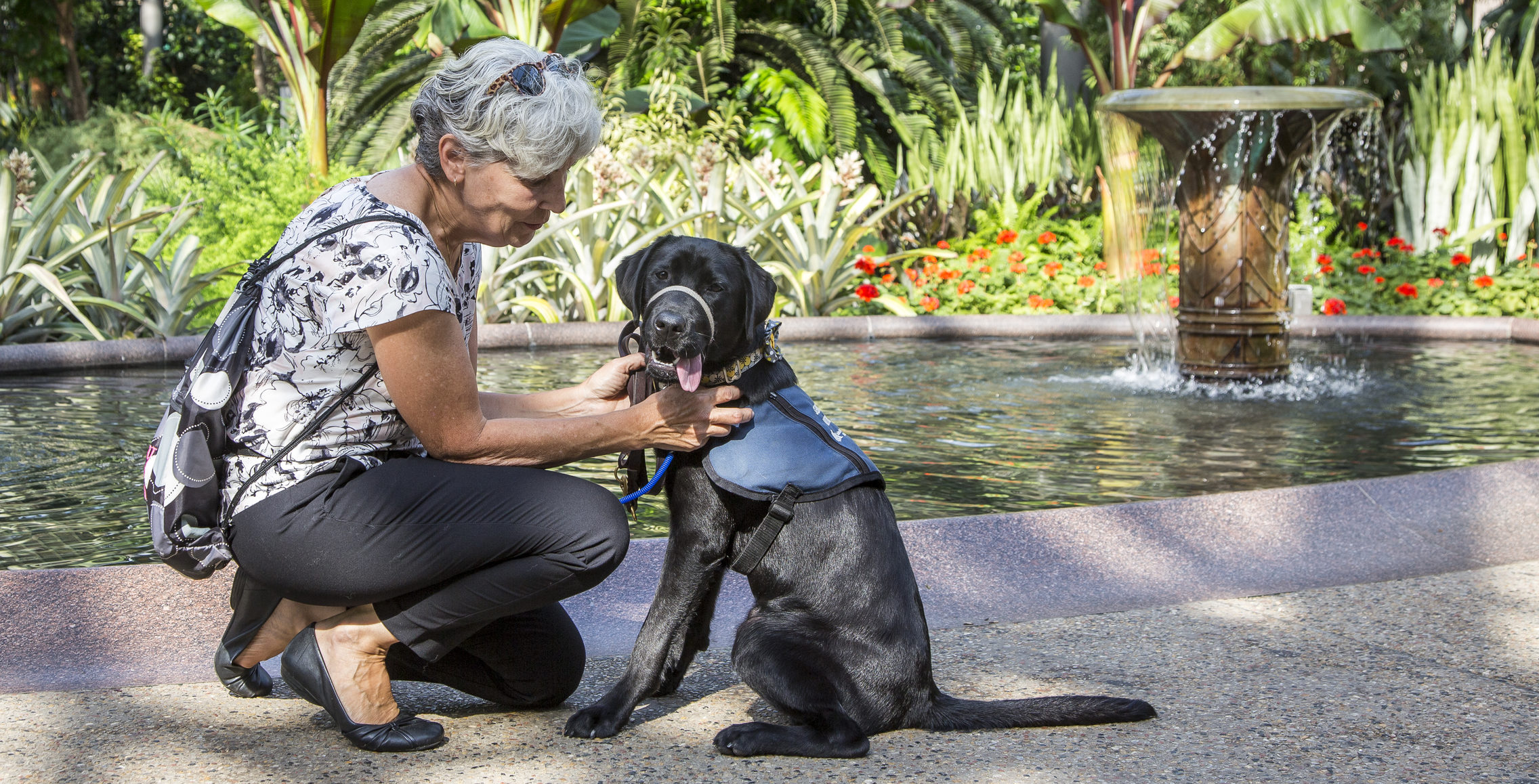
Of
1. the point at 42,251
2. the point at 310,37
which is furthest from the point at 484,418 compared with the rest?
the point at 310,37

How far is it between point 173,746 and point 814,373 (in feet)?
16.8

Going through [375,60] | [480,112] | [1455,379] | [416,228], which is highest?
[375,60]

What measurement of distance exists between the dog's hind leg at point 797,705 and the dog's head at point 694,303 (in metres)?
0.52

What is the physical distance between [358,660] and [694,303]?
3.00 ft

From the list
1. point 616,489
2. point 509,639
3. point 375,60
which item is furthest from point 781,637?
point 375,60

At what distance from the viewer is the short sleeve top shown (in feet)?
7.39

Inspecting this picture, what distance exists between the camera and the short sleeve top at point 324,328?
88.7 inches

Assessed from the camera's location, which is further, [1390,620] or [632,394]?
[1390,620]

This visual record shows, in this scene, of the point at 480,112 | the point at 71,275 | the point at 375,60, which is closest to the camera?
the point at 480,112

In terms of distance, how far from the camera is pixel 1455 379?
279 inches

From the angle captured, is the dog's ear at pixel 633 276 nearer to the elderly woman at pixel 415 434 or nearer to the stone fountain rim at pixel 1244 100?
the elderly woman at pixel 415 434

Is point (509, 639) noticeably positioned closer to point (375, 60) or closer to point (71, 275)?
point (71, 275)

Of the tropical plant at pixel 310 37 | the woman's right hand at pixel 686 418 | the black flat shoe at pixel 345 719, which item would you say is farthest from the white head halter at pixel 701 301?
the tropical plant at pixel 310 37

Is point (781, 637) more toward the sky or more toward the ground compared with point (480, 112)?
more toward the ground
